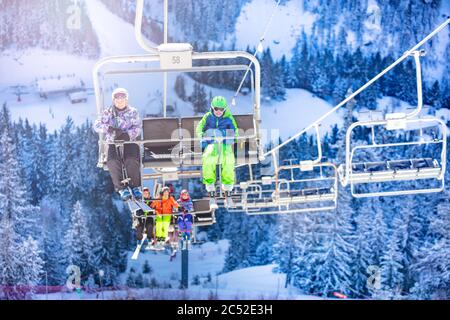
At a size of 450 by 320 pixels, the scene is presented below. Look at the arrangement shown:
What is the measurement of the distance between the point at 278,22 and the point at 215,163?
7.11m

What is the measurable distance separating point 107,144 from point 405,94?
8.72m

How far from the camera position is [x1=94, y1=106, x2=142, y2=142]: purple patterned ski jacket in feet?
23.9

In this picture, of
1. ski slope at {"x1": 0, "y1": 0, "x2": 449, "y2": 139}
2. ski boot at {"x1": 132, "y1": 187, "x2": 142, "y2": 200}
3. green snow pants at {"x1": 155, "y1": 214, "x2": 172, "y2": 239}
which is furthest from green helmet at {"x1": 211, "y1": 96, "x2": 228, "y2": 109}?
ski slope at {"x1": 0, "y1": 0, "x2": 449, "y2": 139}

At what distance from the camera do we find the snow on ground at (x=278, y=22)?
47.3ft

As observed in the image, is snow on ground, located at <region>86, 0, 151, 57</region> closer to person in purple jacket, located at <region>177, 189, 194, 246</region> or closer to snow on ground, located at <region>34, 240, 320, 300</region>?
snow on ground, located at <region>34, 240, 320, 300</region>

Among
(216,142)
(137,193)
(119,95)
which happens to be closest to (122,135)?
(119,95)

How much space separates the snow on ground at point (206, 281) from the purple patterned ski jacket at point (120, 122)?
6759mm

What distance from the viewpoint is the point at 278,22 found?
14.4 meters

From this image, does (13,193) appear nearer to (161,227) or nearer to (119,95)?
(161,227)

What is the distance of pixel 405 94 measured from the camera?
1529 centimetres

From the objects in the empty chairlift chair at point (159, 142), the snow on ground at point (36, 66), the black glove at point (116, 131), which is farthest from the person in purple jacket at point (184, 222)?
the snow on ground at point (36, 66)

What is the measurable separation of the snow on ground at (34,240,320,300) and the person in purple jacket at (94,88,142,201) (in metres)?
6.66
